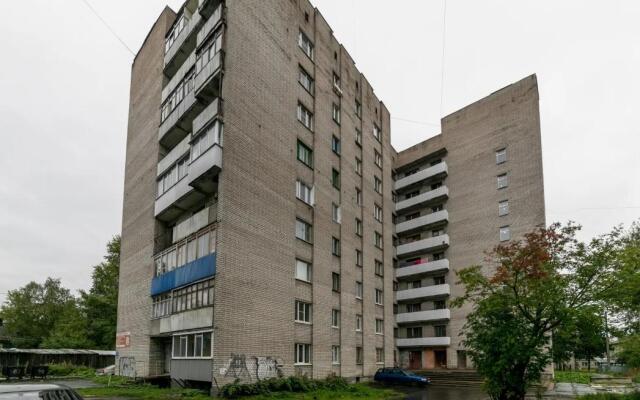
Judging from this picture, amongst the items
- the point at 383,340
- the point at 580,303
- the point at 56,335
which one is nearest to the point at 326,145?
the point at 383,340

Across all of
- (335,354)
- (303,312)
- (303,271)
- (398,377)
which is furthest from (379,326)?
(303,271)

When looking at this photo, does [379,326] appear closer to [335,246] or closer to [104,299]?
[335,246]

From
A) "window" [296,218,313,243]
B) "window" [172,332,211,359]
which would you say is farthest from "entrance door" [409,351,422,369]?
"window" [172,332,211,359]

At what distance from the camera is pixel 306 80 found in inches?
1270

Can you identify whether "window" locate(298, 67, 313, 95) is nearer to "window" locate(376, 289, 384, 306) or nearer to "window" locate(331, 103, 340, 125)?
"window" locate(331, 103, 340, 125)

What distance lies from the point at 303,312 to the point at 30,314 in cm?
5841

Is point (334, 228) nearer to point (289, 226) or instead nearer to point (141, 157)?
point (289, 226)

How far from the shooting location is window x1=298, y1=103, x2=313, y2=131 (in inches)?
1212

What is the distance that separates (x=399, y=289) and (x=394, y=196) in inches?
389

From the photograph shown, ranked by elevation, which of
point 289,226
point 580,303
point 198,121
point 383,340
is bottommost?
point 383,340

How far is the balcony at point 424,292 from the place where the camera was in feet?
147

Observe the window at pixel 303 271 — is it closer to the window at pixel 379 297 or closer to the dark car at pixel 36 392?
the window at pixel 379 297

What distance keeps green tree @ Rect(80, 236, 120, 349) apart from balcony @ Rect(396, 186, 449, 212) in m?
31.5

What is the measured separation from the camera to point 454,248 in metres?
46.1
